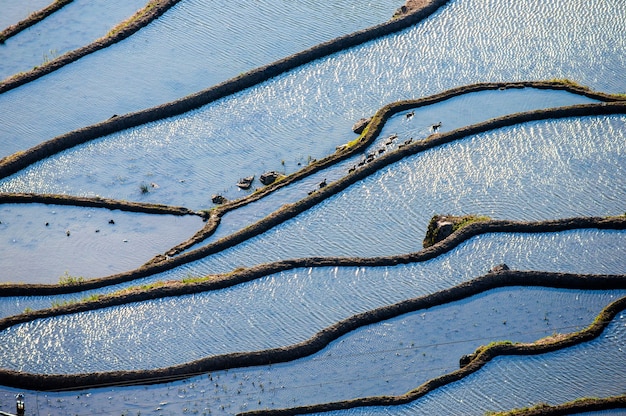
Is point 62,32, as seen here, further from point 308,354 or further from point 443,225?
point 308,354

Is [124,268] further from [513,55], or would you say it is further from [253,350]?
[513,55]

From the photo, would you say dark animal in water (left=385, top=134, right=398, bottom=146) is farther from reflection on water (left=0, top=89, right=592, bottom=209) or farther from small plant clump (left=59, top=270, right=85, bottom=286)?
small plant clump (left=59, top=270, right=85, bottom=286)

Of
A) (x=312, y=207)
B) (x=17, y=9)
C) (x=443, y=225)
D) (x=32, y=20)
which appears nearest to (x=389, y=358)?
(x=443, y=225)

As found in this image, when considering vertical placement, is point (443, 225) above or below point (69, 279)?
above

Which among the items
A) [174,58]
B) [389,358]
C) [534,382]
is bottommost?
[389,358]

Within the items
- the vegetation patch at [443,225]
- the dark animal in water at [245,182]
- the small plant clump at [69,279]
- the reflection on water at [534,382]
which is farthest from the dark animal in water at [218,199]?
the reflection on water at [534,382]
